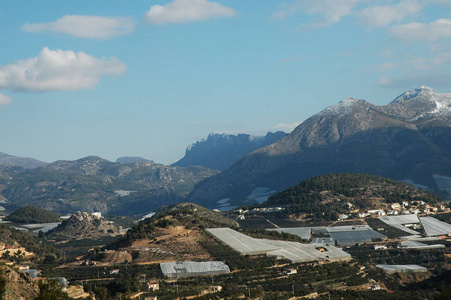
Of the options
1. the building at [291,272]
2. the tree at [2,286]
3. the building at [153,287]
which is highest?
the tree at [2,286]

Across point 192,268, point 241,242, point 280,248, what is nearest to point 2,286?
point 192,268

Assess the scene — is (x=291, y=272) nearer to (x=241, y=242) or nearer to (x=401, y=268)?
(x=401, y=268)

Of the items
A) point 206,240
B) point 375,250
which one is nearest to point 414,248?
point 375,250

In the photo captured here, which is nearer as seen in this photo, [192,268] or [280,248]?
[192,268]

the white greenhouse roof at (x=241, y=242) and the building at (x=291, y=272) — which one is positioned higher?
the white greenhouse roof at (x=241, y=242)

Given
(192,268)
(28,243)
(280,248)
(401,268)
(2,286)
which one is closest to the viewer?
(2,286)

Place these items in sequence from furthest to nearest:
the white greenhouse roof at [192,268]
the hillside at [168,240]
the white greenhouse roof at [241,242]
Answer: the white greenhouse roof at [241,242] → the hillside at [168,240] → the white greenhouse roof at [192,268]

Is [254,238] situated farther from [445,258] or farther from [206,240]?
[445,258]

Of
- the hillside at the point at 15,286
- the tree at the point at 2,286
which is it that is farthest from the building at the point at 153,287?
the tree at the point at 2,286

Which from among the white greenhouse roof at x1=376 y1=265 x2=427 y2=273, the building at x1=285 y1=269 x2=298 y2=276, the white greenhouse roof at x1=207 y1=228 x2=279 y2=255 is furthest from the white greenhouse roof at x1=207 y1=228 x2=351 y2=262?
the building at x1=285 y1=269 x2=298 y2=276

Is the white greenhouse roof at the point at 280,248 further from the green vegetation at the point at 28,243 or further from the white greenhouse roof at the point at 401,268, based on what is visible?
the green vegetation at the point at 28,243

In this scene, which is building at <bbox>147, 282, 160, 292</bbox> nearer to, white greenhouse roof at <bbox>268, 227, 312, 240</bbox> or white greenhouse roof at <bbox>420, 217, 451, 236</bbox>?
white greenhouse roof at <bbox>268, 227, 312, 240</bbox>

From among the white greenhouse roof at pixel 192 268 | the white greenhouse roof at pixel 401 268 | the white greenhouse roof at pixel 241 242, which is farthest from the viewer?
the white greenhouse roof at pixel 241 242
